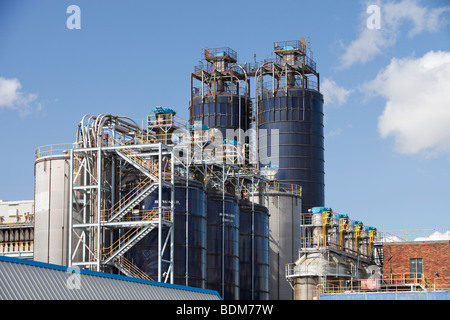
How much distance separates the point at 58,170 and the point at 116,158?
3.88 meters

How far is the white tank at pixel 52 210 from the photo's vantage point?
161 feet

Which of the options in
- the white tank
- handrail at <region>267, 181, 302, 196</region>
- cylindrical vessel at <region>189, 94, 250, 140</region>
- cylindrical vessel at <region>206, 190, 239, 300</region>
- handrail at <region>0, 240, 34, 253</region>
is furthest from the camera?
cylindrical vessel at <region>189, 94, 250, 140</region>

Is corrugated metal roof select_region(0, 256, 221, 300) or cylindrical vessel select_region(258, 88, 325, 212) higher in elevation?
cylindrical vessel select_region(258, 88, 325, 212)

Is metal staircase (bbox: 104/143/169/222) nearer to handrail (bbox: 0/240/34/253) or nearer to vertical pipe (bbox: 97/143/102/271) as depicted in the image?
vertical pipe (bbox: 97/143/102/271)

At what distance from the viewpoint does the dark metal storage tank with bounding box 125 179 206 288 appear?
47.0m

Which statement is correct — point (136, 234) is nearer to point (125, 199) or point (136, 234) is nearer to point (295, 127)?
point (125, 199)

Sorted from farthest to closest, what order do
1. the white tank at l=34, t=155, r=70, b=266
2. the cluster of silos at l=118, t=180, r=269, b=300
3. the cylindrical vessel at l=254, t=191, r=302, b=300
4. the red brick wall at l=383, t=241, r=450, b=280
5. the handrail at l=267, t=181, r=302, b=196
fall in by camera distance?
the handrail at l=267, t=181, r=302, b=196 < the cylindrical vessel at l=254, t=191, r=302, b=300 < the red brick wall at l=383, t=241, r=450, b=280 < the white tank at l=34, t=155, r=70, b=266 < the cluster of silos at l=118, t=180, r=269, b=300

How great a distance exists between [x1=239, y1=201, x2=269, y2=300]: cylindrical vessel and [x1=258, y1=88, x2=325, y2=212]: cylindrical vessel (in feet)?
69.2

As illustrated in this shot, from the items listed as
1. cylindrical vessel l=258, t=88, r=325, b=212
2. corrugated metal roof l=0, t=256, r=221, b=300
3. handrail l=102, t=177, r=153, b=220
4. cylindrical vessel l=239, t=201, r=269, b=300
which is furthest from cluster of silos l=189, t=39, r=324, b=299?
corrugated metal roof l=0, t=256, r=221, b=300

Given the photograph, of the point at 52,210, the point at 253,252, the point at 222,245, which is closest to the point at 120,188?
the point at 52,210

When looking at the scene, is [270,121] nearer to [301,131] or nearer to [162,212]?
[301,131]

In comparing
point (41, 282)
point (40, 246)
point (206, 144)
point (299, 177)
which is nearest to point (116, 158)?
point (40, 246)

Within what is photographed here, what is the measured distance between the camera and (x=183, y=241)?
47969mm
